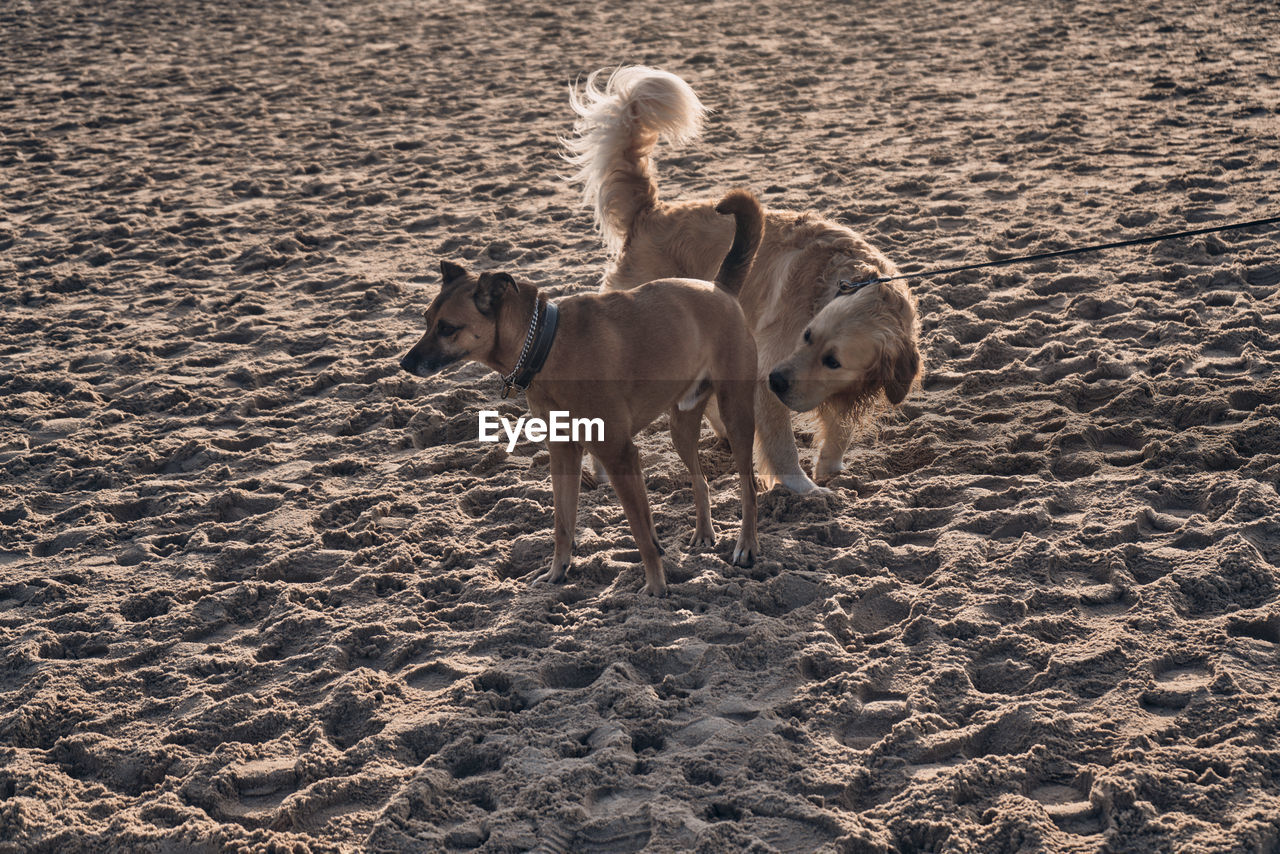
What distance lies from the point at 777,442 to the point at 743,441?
0.67 meters

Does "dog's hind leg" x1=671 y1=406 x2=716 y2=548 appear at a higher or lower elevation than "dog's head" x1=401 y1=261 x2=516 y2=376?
lower

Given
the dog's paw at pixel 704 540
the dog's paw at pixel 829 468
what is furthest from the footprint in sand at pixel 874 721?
the dog's paw at pixel 829 468

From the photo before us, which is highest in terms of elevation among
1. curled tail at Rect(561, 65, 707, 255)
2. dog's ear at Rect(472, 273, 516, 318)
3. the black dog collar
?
curled tail at Rect(561, 65, 707, 255)

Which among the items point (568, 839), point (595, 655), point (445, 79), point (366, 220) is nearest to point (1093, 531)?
point (595, 655)

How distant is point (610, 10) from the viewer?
15375 mm

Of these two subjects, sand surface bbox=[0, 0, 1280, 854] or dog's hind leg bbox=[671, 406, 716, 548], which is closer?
sand surface bbox=[0, 0, 1280, 854]

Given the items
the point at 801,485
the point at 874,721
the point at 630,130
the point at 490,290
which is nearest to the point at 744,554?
the point at 801,485

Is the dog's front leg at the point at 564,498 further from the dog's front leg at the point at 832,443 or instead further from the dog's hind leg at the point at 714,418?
the dog's front leg at the point at 832,443

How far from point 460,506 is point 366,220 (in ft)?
14.0

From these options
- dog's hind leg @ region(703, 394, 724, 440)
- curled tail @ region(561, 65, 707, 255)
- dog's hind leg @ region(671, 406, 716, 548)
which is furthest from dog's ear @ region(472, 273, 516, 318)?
curled tail @ region(561, 65, 707, 255)

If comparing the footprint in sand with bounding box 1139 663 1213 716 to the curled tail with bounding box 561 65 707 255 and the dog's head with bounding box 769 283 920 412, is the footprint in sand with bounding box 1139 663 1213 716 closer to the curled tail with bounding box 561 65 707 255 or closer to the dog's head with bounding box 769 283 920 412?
the dog's head with bounding box 769 283 920 412

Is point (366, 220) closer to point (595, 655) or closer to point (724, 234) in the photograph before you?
point (724, 234)

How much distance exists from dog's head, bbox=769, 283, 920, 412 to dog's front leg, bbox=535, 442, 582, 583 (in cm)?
99

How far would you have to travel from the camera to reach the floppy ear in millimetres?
4688
